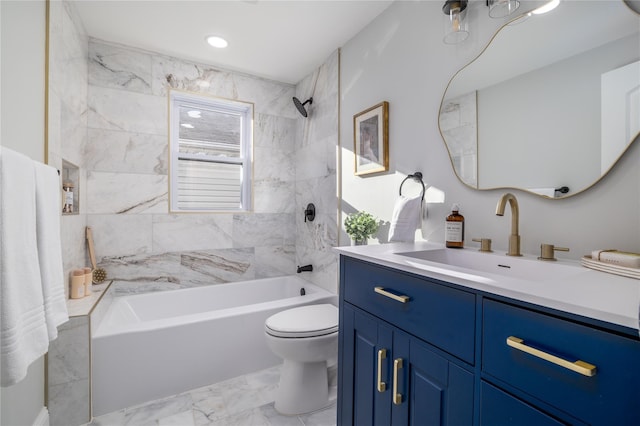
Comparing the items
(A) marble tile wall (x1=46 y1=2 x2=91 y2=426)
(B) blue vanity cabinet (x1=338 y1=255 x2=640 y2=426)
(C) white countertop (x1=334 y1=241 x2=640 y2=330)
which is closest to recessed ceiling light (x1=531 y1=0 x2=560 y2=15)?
(C) white countertop (x1=334 y1=241 x2=640 y2=330)

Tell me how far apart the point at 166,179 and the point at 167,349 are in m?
1.47

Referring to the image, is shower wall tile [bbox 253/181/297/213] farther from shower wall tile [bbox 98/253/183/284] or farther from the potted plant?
the potted plant

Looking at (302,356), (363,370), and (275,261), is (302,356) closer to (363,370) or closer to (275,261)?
(363,370)

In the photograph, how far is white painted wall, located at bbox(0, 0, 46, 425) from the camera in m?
1.15

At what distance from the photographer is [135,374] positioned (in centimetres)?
179

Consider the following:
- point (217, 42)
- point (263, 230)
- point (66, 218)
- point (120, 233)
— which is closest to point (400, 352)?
point (66, 218)

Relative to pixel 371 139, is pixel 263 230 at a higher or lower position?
lower

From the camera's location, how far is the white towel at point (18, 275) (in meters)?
0.79

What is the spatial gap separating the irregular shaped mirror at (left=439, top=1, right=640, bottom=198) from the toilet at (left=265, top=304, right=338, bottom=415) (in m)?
1.16

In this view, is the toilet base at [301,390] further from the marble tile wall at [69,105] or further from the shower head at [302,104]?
the shower head at [302,104]

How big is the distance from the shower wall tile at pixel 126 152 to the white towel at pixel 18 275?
1686 mm

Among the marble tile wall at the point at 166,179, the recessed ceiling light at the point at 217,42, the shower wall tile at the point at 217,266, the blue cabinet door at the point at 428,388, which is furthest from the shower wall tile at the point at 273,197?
the blue cabinet door at the point at 428,388

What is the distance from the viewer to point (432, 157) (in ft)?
5.32

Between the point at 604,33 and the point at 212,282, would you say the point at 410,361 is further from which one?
the point at 212,282
